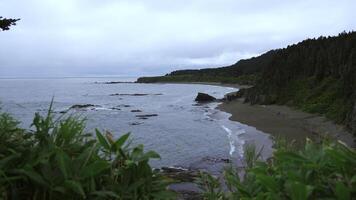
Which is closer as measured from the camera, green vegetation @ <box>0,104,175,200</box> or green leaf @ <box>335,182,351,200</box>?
green leaf @ <box>335,182,351,200</box>

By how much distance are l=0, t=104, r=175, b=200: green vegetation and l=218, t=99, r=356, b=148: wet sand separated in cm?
1925

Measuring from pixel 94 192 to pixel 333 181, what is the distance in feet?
4.14

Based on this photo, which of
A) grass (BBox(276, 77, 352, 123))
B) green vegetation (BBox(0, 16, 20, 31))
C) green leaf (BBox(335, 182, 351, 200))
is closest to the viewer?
green leaf (BBox(335, 182, 351, 200))

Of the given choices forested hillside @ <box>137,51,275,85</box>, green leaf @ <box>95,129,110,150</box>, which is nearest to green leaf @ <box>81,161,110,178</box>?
green leaf @ <box>95,129,110,150</box>

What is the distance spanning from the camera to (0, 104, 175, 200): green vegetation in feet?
8.95

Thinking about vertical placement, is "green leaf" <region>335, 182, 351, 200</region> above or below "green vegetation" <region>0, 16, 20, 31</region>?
below

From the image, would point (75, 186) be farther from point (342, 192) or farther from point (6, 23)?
point (6, 23)

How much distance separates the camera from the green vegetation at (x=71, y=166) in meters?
2.73

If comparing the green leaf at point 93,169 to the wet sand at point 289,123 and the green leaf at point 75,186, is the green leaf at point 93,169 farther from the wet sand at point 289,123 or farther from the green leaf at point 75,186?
the wet sand at point 289,123

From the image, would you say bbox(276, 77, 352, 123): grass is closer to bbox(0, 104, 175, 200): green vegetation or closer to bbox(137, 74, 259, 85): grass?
bbox(0, 104, 175, 200): green vegetation

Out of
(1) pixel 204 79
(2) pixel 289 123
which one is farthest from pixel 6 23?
(1) pixel 204 79

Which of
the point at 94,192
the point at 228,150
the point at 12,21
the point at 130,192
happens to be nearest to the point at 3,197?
the point at 94,192

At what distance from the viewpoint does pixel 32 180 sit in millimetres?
2809

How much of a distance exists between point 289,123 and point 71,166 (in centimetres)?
3136
